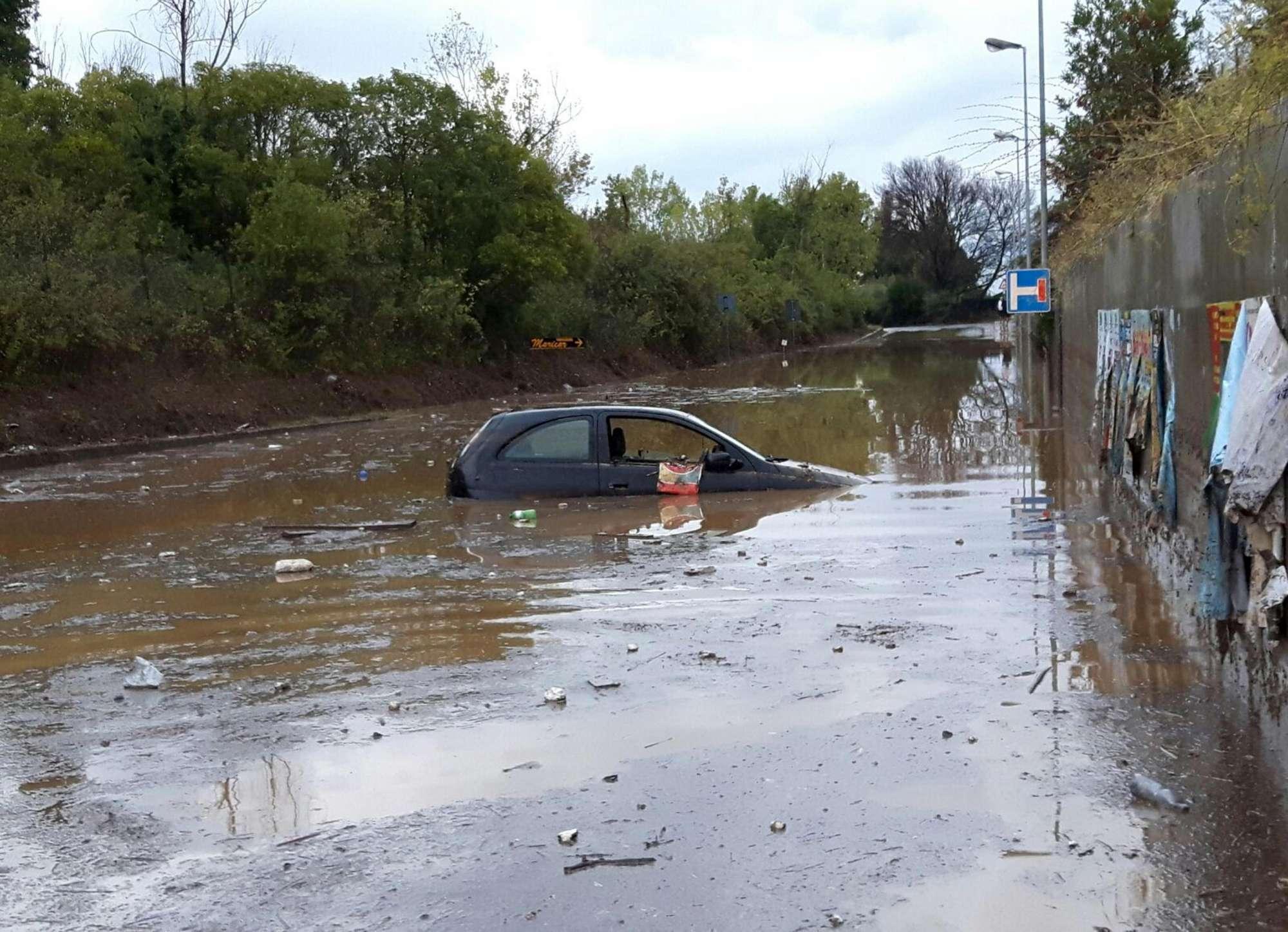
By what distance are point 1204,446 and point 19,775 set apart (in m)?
8.06

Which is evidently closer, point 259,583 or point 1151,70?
point 259,583

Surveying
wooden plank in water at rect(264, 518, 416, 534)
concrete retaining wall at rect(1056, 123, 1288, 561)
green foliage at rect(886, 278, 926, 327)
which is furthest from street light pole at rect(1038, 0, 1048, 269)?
green foliage at rect(886, 278, 926, 327)

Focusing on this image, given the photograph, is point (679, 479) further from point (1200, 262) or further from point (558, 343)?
point (558, 343)

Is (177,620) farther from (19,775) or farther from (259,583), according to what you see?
(19,775)

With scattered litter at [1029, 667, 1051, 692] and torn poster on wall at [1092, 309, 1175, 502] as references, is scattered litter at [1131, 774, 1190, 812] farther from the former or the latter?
torn poster on wall at [1092, 309, 1175, 502]

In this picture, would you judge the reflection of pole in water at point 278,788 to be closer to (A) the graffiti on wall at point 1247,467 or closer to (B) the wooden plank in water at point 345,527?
(A) the graffiti on wall at point 1247,467

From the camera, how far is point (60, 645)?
9461 millimetres

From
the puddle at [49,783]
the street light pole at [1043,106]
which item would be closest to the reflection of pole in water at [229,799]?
the puddle at [49,783]

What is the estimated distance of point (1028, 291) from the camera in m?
27.1

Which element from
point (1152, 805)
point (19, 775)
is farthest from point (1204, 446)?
point (19, 775)

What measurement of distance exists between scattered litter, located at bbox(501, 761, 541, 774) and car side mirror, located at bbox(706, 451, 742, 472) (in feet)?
29.5

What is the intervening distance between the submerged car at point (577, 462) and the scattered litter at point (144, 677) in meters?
7.13

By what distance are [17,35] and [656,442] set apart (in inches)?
1524

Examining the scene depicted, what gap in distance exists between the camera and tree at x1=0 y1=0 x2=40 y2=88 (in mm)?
46781
